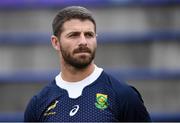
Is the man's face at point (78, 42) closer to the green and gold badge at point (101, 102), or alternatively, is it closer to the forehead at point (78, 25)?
the forehead at point (78, 25)

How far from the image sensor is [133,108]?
13.4ft

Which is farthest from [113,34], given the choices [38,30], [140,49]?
[38,30]

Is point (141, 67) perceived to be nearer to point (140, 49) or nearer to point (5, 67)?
point (140, 49)

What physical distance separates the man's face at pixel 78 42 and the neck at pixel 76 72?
0.04m

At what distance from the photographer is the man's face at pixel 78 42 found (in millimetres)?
4090

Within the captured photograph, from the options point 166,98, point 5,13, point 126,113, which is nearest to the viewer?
point 126,113

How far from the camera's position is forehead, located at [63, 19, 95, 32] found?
163 inches

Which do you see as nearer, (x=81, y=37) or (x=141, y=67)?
(x=81, y=37)

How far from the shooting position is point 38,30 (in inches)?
383

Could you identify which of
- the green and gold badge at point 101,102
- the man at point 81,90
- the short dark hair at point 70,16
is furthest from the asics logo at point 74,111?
the short dark hair at point 70,16

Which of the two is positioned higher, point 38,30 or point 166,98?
point 38,30

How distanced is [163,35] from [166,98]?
83 centimetres

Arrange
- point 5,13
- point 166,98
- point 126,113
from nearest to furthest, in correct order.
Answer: point 126,113, point 166,98, point 5,13

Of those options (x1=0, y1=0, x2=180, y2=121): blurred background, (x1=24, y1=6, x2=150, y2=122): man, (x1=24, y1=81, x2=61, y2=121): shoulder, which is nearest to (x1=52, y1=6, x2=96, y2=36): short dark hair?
(x1=24, y1=6, x2=150, y2=122): man
